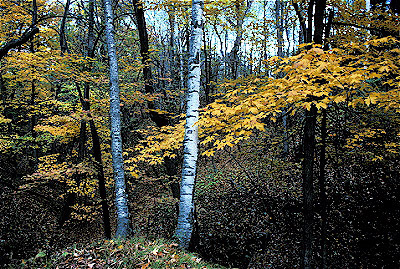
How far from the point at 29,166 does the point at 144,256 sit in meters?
16.2

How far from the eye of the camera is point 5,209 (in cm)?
1058

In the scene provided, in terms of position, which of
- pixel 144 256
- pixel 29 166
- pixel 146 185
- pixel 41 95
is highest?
pixel 41 95

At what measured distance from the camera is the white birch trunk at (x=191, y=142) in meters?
4.61

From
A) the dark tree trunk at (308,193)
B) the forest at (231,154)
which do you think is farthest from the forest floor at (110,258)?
the dark tree trunk at (308,193)

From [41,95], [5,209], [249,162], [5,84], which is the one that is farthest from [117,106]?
[5,84]

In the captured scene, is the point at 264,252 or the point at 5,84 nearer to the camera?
the point at 264,252

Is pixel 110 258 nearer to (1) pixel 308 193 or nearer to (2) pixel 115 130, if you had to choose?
(1) pixel 308 193

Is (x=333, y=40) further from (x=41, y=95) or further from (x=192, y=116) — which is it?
(x=41, y=95)

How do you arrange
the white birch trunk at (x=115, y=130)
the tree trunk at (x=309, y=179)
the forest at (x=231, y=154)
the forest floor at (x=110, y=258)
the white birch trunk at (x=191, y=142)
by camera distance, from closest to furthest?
the forest floor at (x=110, y=258) → the forest at (x=231, y=154) → the tree trunk at (x=309, y=179) → the white birch trunk at (x=191, y=142) → the white birch trunk at (x=115, y=130)

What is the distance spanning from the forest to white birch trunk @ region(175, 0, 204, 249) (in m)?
0.02

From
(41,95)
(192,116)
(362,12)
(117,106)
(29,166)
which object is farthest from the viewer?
(29,166)

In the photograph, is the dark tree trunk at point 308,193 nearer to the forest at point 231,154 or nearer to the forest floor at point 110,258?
the forest at point 231,154

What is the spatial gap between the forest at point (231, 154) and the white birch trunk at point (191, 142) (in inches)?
0.9

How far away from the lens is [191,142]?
4699 millimetres
